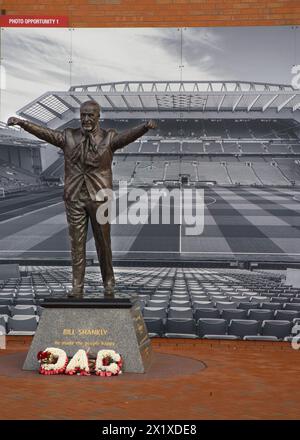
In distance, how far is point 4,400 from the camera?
7125 millimetres

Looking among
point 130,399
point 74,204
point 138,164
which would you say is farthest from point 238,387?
point 138,164

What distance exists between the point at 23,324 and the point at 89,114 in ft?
14.2

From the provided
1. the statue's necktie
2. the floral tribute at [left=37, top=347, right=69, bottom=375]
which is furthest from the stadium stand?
the statue's necktie

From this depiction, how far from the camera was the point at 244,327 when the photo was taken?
40.0ft

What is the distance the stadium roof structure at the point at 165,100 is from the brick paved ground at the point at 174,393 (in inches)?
382

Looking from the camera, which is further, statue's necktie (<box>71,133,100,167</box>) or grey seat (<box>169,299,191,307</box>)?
grey seat (<box>169,299,191,307</box>)

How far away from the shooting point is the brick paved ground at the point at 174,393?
21.8 feet

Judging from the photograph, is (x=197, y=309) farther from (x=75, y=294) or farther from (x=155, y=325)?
(x=75, y=294)

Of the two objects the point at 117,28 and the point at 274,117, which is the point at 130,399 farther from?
the point at 274,117

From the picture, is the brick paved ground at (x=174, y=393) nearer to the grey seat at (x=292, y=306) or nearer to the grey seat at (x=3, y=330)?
the grey seat at (x=3, y=330)

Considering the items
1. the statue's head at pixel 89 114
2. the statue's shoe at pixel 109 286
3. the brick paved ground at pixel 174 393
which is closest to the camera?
the brick paved ground at pixel 174 393

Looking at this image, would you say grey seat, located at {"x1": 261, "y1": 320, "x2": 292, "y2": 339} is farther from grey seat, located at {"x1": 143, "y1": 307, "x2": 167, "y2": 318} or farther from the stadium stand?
grey seat, located at {"x1": 143, "y1": 307, "x2": 167, "y2": 318}

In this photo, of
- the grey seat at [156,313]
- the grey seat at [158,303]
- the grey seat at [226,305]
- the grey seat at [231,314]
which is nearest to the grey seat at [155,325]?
the grey seat at [156,313]

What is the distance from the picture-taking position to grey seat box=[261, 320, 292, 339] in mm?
12203
